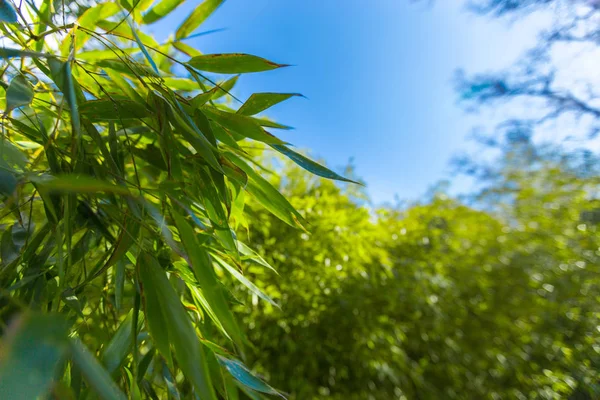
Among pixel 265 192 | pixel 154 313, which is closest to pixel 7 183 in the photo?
pixel 154 313

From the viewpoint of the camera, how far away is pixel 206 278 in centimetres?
49

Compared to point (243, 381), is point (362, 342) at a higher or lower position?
higher

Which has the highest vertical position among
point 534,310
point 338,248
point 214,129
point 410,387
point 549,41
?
point 549,41

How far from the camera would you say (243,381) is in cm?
59

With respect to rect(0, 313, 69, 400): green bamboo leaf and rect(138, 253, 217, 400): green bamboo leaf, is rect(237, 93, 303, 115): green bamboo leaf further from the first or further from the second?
rect(0, 313, 69, 400): green bamboo leaf

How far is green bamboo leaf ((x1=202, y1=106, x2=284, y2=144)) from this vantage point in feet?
1.94

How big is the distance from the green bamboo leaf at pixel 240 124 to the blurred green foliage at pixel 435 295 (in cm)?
90

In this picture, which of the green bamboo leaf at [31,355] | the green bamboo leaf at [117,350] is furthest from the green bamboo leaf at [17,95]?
the green bamboo leaf at [117,350]

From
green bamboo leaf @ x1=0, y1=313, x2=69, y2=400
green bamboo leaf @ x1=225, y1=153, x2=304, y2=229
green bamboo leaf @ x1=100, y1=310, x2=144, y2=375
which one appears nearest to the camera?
green bamboo leaf @ x1=0, y1=313, x2=69, y2=400

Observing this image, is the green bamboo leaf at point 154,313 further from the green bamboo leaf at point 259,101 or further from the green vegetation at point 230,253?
the green bamboo leaf at point 259,101

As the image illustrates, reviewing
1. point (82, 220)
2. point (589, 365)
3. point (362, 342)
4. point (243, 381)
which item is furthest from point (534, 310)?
point (82, 220)

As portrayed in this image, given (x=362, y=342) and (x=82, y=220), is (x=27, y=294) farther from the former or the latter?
(x=362, y=342)

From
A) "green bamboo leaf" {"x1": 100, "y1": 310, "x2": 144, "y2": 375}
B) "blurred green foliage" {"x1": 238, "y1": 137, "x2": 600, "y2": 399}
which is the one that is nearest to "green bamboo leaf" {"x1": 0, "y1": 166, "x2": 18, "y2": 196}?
"green bamboo leaf" {"x1": 100, "y1": 310, "x2": 144, "y2": 375}

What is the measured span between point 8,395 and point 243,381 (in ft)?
→ 1.19
